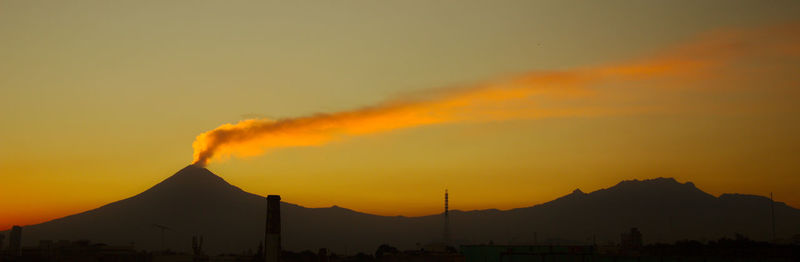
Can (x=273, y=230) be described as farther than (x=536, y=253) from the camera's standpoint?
Yes

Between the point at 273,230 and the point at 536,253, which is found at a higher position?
the point at 273,230

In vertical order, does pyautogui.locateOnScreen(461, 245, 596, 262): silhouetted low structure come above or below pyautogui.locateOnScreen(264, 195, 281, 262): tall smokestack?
below

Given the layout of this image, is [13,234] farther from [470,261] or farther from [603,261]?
[603,261]

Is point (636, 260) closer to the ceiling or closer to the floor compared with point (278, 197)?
closer to the floor

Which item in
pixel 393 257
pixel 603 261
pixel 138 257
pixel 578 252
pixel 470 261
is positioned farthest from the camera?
pixel 138 257

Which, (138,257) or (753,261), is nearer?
(753,261)

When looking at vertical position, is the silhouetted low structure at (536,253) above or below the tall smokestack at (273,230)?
below

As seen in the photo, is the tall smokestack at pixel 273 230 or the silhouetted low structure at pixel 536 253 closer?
the silhouetted low structure at pixel 536 253

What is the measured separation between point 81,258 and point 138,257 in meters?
9.68

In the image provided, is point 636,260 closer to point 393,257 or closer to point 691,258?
point 691,258

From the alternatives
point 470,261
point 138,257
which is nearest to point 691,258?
point 470,261

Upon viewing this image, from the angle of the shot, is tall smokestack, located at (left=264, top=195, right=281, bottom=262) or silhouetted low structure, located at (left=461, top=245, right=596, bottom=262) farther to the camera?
tall smokestack, located at (left=264, top=195, right=281, bottom=262)

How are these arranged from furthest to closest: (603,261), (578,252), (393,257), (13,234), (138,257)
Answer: (13,234), (138,257), (393,257), (578,252), (603,261)

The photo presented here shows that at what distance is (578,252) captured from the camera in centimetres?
7206
